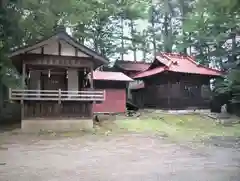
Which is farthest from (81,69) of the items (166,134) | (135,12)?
(135,12)

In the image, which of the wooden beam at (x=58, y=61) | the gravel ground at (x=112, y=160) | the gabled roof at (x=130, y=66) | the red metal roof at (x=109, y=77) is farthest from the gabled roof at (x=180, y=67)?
the gravel ground at (x=112, y=160)

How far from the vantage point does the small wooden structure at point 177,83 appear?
2509 centimetres

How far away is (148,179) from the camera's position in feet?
21.0

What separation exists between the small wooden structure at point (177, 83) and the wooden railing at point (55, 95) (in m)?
8.85

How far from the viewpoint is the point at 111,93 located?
78.6 ft

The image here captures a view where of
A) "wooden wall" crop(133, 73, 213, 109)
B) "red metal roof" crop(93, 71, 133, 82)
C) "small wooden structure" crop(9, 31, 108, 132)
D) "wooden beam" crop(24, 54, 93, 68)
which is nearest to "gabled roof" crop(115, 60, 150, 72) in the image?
"wooden wall" crop(133, 73, 213, 109)

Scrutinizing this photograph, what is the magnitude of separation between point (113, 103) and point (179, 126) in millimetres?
6521

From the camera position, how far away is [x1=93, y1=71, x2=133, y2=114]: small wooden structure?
77.1 ft

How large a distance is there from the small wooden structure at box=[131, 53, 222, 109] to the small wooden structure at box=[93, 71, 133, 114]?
3.50 meters

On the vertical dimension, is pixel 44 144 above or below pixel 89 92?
below

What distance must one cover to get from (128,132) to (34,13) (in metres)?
10.6

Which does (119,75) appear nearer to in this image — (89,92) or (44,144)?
(89,92)

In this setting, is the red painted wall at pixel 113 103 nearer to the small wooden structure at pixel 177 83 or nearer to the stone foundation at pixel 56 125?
the small wooden structure at pixel 177 83

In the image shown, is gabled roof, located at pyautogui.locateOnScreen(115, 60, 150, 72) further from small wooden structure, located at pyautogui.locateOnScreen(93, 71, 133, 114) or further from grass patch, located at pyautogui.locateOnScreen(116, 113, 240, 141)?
grass patch, located at pyautogui.locateOnScreen(116, 113, 240, 141)
